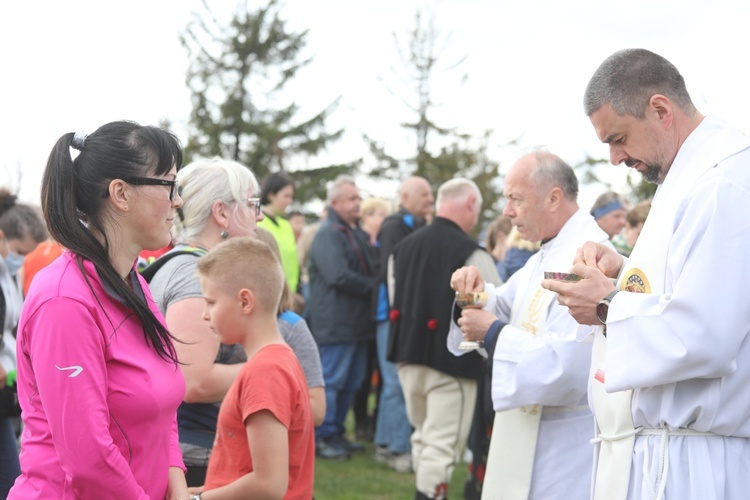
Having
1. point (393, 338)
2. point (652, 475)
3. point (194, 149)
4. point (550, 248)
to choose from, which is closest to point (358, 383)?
point (393, 338)

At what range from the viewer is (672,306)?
2.49 metres

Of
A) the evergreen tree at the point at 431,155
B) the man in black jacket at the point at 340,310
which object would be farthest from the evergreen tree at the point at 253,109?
the man in black jacket at the point at 340,310

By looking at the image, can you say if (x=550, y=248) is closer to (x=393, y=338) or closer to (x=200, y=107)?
(x=393, y=338)

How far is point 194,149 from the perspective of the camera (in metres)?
Result: 25.7

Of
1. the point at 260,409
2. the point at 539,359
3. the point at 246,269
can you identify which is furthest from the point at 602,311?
the point at 246,269

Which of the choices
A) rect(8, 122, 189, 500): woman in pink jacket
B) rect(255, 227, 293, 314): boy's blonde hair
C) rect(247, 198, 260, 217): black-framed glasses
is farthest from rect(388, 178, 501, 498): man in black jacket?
rect(8, 122, 189, 500): woman in pink jacket

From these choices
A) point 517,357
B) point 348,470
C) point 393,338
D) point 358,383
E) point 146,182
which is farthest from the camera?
point 358,383

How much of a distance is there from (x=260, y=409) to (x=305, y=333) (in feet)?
3.08

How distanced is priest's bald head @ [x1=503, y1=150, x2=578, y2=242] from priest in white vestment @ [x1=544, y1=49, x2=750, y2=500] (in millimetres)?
1084

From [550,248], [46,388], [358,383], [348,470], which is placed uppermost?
[550,248]

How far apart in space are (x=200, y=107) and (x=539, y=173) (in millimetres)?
23244

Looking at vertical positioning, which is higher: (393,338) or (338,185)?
(338,185)

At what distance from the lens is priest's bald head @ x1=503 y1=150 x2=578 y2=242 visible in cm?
404

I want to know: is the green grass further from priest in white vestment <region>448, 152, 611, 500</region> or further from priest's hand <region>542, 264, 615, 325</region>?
priest's hand <region>542, 264, 615, 325</region>
